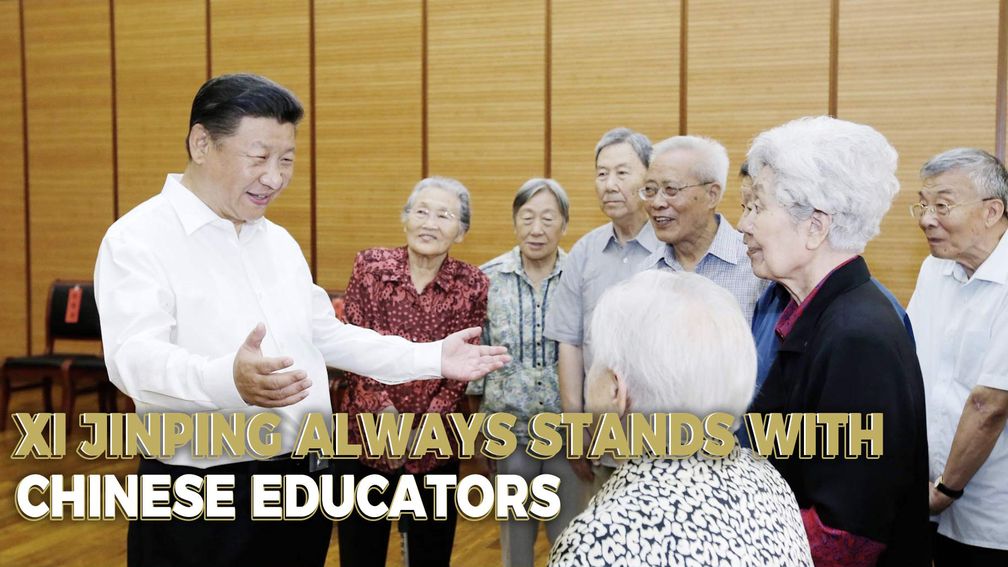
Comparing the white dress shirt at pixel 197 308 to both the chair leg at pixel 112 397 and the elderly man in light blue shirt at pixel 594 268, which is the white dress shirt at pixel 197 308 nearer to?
the elderly man in light blue shirt at pixel 594 268

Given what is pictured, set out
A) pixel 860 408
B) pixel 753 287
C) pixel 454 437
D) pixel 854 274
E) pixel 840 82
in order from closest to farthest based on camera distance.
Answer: pixel 860 408
pixel 854 274
pixel 753 287
pixel 454 437
pixel 840 82

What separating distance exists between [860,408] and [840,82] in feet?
13.6

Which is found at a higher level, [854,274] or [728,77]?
→ [728,77]

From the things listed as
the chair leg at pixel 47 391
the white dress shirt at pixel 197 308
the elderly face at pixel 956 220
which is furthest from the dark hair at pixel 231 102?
the chair leg at pixel 47 391

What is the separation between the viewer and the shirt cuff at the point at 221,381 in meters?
1.54

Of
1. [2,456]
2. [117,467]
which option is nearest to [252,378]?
[117,467]

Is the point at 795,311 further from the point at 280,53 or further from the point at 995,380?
the point at 280,53

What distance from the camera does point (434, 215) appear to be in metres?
3.12

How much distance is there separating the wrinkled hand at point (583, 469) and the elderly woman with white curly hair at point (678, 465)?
1.65 m

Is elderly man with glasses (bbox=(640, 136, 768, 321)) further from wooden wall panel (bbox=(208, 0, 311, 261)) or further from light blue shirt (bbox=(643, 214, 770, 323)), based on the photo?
wooden wall panel (bbox=(208, 0, 311, 261))

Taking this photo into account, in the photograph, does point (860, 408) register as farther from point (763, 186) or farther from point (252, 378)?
point (252, 378)

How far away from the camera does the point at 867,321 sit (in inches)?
57.6

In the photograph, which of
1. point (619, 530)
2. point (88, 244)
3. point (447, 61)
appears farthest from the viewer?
point (88, 244)

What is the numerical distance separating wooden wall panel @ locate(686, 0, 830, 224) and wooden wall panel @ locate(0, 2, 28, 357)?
18.1ft
